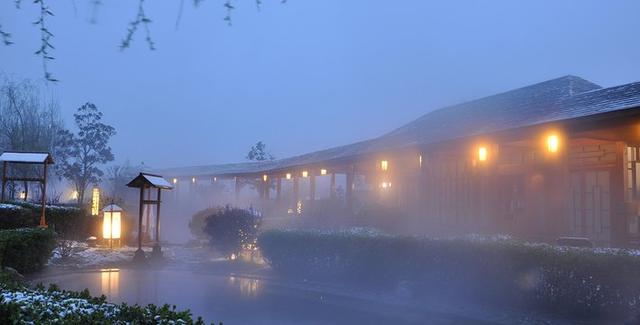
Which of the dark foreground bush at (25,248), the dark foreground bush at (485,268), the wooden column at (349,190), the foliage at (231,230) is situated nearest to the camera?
the dark foreground bush at (485,268)

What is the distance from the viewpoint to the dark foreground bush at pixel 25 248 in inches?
423

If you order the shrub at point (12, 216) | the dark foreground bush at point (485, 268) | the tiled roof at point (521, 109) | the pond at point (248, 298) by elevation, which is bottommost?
the pond at point (248, 298)

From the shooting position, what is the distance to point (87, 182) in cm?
3803

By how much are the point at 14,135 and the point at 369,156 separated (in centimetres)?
2140

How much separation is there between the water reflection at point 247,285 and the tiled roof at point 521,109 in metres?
6.67

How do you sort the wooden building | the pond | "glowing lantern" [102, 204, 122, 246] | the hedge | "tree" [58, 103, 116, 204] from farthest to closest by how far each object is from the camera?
"tree" [58, 103, 116, 204]
the hedge
"glowing lantern" [102, 204, 122, 246]
the wooden building
the pond

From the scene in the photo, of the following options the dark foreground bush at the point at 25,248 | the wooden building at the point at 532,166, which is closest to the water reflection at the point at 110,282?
the dark foreground bush at the point at 25,248

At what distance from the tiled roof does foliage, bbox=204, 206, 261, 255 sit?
489 cm

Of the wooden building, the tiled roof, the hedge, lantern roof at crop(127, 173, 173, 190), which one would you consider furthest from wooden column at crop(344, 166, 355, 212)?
the hedge

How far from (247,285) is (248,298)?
1.66m

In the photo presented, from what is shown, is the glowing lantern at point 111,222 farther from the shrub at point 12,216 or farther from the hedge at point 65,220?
the shrub at point 12,216

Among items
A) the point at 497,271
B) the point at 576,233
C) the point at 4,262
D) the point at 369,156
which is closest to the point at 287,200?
the point at 369,156

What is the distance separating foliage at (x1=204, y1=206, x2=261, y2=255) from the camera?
51.4ft

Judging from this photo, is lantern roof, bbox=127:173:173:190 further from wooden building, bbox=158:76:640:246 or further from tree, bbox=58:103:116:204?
tree, bbox=58:103:116:204
